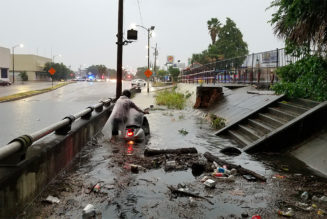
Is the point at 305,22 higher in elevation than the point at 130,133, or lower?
higher

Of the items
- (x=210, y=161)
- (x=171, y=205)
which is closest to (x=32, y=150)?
(x=171, y=205)

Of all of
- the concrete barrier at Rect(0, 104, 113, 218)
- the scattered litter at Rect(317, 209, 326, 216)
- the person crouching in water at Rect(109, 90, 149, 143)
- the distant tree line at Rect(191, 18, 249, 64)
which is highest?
the distant tree line at Rect(191, 18, 249, 64)

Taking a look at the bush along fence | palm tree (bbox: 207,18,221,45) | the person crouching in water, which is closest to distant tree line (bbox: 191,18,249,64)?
palm tree (bbox: 207,18,221,45)

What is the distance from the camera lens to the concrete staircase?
27.4 feet

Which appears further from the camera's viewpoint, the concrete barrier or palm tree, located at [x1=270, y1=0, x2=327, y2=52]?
palm tree, located at [x1=270, y1=0, x2=327, y2=52]

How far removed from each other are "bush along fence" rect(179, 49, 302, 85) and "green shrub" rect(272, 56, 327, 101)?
94.7 inches

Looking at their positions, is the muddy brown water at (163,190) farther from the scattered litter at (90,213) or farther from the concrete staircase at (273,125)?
the concrete staircase at (273,125)

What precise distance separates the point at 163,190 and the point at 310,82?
6775 millimetres

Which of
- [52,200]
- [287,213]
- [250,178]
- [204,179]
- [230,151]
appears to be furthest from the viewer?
[230,151]

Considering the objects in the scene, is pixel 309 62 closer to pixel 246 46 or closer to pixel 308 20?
pixel 308 20

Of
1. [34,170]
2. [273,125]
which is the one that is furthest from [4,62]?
[34,170]

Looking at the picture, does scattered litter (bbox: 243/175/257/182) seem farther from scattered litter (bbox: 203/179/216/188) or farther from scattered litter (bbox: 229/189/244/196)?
scattered litter (bbox: 203/179/216/188)

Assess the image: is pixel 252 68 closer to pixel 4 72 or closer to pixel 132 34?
pixel 132 34

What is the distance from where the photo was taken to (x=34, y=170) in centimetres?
461
